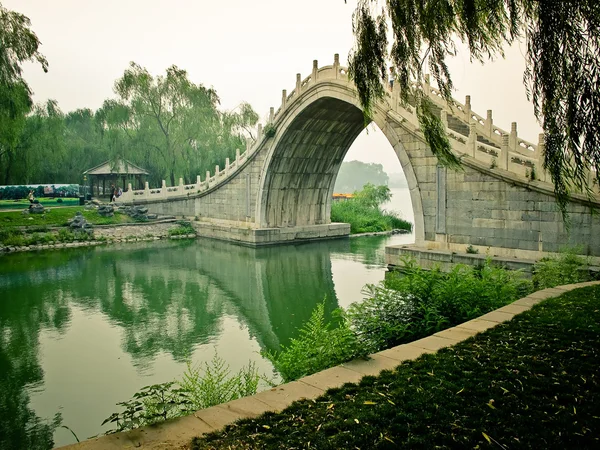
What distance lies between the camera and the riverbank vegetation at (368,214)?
27.2 metres

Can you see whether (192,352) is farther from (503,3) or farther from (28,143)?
(28,143)

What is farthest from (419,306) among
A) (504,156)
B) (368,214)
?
(368,214)

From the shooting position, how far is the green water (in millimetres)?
6922

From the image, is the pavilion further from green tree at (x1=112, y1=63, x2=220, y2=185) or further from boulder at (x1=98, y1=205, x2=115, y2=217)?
boulder at (x1=98, y1=205, x2=115, y2=217)

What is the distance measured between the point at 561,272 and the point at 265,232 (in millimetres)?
14776

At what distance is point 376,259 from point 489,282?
10.3m

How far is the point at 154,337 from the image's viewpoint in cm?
957

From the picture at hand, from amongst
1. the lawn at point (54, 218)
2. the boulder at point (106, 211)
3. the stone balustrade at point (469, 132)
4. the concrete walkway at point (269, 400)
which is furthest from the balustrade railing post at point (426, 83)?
the boulder at point (106, 211)

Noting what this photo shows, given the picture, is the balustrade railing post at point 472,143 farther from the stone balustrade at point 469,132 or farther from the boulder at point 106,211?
the boulder at point 106,211

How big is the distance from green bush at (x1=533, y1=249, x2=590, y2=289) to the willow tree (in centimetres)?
416

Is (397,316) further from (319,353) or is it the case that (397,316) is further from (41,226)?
(41,226)

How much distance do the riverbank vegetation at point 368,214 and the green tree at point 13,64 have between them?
16025mm

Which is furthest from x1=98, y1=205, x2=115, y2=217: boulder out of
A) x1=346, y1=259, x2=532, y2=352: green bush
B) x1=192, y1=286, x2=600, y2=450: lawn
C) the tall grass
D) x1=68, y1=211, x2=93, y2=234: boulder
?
x1=192, y1=286, x2=600, y2=450: lawn

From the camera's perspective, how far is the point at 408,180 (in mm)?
15242
